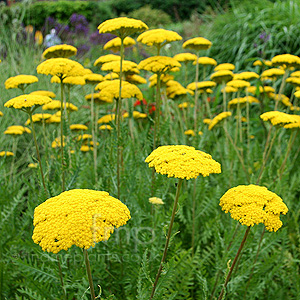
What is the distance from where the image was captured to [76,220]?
882 mm

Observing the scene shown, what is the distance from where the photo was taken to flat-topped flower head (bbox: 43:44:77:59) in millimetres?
1779

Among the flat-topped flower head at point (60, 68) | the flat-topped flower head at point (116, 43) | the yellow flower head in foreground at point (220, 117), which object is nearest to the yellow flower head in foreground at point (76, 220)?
the flat-topped flower head at point (60, 68)

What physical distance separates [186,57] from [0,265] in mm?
1694

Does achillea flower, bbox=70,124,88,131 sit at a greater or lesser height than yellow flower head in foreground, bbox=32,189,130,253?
lesser

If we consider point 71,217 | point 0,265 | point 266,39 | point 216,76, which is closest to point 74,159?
point 0,265

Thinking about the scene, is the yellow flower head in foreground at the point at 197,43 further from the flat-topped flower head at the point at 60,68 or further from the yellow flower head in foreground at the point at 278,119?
the flat-topped flower head at the point at 60,68

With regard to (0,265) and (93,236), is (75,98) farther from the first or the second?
(93,236)

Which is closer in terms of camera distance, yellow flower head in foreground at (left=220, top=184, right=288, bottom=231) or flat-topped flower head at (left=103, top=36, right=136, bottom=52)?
yellow flower head in foreground at (left=220, top=184, right=288, bottom=231)

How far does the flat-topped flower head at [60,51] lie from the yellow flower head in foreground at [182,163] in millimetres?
959

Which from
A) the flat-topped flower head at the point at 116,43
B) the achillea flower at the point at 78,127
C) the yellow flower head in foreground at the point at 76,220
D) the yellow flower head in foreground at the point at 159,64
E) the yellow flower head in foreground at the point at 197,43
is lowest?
the achillea flower at the point at 78,127

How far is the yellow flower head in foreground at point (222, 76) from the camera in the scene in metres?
2.45

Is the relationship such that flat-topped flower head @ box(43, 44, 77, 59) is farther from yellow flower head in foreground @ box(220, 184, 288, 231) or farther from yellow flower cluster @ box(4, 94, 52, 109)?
yellow flower head in foreground @ box(220, 184, 288, 231)

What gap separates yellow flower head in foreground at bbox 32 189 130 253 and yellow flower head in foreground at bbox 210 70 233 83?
1.73m

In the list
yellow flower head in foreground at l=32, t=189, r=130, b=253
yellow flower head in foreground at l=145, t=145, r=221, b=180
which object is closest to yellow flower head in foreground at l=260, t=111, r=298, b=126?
yellow flower head in foreground at l=145, t=145, r=221, b=180
